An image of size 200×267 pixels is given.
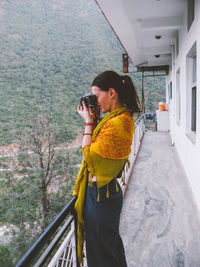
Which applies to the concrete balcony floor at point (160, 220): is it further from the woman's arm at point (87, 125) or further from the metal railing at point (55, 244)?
the woman's arm at point (87, 125)

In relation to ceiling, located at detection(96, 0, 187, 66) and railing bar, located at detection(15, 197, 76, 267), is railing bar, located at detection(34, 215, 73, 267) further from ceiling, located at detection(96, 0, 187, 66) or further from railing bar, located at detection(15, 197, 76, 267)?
ceiling, located at detection(96, 0, 187, 66)

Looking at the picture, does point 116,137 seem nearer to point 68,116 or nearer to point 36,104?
point 68,116

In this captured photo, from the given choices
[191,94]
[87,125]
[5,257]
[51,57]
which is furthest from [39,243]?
[51,57]

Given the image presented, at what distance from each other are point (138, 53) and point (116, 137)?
651cm

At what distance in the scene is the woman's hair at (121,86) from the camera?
1.08 metres

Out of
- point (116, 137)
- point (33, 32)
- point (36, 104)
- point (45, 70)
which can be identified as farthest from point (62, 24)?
point (116, 137)

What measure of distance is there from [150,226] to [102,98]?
180cm

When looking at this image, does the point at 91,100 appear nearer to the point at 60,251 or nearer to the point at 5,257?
the point at 60,251

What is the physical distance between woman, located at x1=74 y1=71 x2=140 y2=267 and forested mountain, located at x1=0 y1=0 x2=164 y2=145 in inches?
694

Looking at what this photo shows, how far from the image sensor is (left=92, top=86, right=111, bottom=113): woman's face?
1.10 meters

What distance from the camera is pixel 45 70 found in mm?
36156

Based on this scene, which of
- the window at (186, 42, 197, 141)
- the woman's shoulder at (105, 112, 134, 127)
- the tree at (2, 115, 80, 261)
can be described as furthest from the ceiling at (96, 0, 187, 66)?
the tree at (2, 115, 80, 261)

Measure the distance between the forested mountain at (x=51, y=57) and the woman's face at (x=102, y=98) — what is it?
1764 centimetres

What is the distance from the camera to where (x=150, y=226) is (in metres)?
2.39
